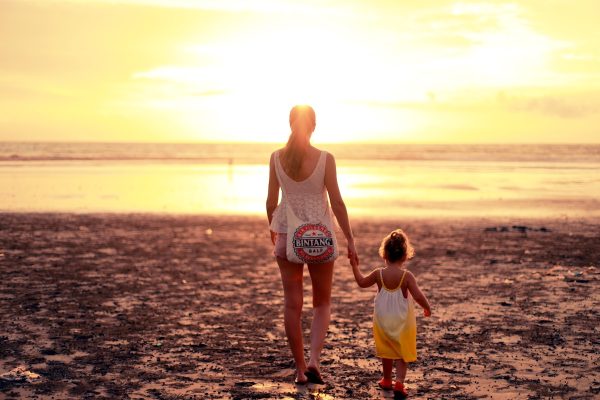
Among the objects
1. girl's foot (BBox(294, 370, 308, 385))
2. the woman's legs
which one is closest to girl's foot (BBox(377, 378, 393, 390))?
the woman's legs

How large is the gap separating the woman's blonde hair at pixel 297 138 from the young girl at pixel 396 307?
94 centimetres

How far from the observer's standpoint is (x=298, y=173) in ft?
18.6

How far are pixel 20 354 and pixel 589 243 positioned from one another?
11.9 metres

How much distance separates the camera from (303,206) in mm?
5715

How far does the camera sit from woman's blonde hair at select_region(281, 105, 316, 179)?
18.4ft

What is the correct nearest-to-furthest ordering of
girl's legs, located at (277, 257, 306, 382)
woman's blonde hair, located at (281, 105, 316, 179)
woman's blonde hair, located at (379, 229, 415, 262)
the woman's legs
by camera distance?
woman's blonde hair, located at (281, 105, 316, 179) < woman's blonde hair, located at (379, 229, 415, 262) < the woman's legs < girl's legs, located at (277, 257, 306, 382)

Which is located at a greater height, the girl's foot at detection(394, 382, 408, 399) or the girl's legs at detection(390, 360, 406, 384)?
the girl's legs at detection(390, 360, 406, 384)

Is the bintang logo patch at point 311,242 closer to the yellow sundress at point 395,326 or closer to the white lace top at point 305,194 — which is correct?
the white lace top at point 305,194

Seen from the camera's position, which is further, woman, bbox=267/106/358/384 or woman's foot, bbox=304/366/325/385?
woman's foot, bbox=304/366/325/385

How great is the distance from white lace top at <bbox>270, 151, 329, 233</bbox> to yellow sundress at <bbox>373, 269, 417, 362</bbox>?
0.78m

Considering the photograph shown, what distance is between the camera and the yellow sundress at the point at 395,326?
5672 millimetres

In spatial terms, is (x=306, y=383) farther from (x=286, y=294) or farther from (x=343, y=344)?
(x=343, y=344)

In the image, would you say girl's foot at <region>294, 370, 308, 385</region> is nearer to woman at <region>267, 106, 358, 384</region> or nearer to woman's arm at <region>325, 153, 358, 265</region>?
woman at <region>267, 106, 358, 384</region>

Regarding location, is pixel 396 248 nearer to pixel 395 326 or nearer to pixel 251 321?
pixel 395 326
